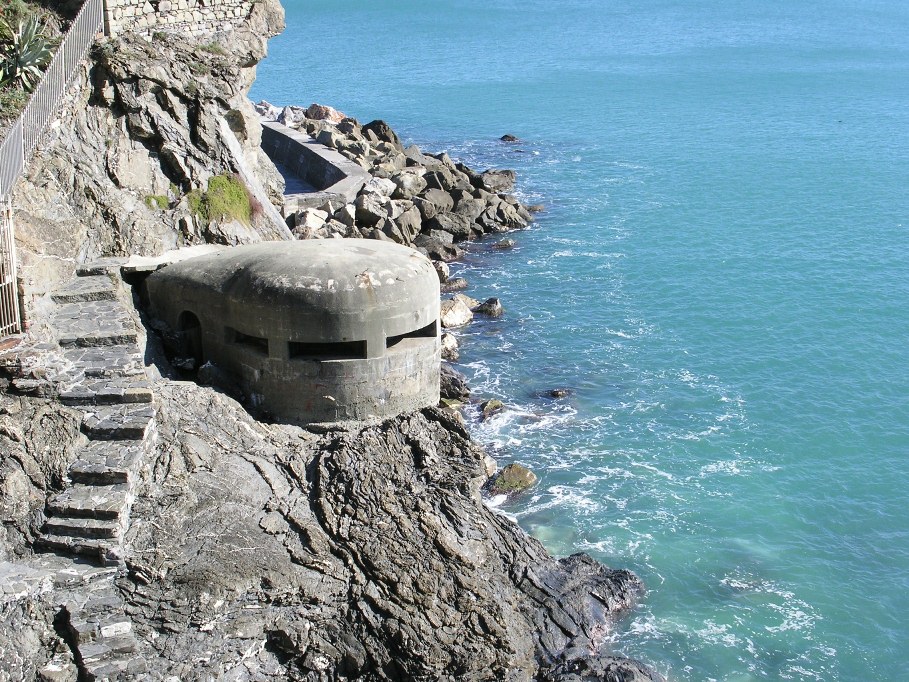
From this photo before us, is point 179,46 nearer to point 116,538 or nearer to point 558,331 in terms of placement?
point 558,331

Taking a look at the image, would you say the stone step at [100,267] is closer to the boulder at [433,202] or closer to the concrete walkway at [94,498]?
the concrete walkway at [94,498]

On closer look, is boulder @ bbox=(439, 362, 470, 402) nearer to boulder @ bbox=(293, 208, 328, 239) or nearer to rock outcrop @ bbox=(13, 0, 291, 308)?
rock outcrop @ bbox=(13, 0, 291, 308)

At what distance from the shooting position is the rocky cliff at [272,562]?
16312 mm

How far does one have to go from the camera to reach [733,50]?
93938 mm

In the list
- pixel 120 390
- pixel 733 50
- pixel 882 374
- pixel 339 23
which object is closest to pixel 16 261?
pixel 120 390

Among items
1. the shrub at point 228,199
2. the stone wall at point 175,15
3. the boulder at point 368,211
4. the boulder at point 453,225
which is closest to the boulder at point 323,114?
the boulder at point 453,225

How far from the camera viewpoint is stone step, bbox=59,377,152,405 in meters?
19.7

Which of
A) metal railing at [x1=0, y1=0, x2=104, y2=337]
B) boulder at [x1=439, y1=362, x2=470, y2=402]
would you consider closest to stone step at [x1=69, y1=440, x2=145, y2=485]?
metal railing at [x1=0, y1=0, x2=104, y2=337]

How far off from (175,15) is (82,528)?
19.5m

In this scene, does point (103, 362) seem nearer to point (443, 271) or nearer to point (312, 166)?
point (443, 271)

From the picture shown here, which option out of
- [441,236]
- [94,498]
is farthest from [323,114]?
[94,498]

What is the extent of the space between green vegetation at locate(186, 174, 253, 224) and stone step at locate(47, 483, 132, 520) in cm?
1239

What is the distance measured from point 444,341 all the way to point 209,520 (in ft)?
49.7

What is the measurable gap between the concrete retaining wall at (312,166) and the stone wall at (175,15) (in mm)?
7657
